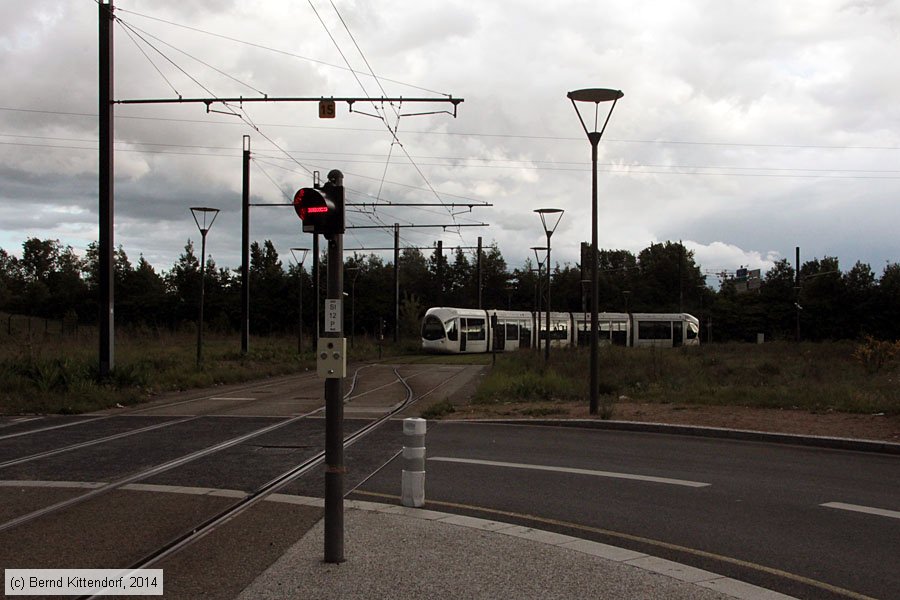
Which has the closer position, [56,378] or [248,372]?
[56,378]

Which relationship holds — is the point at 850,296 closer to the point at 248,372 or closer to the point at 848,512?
the point at 248,372

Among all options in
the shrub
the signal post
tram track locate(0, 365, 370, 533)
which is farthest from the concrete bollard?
the shrub

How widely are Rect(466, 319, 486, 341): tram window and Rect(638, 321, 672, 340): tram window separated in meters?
12.6

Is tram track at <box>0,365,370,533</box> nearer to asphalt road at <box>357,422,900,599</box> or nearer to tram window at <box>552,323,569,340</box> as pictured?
asphalt road at <box>357,422,900,599</box>

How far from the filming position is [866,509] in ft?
25.4

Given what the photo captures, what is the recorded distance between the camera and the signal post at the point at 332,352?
5.61 meters

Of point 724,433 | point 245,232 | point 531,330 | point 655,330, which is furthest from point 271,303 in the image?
point 724,433

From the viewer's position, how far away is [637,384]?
69.3 ft

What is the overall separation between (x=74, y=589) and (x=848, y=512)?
6737 millimetres

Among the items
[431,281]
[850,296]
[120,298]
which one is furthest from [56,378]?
[431,281]

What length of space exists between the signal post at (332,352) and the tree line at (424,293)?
163 ft

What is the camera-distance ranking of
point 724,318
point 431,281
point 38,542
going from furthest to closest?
1. point 431,281
2. point 724,318
3. point 38,542

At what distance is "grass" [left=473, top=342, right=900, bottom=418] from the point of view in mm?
16406

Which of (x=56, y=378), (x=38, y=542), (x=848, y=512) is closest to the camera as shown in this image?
(x=38, y=542)
